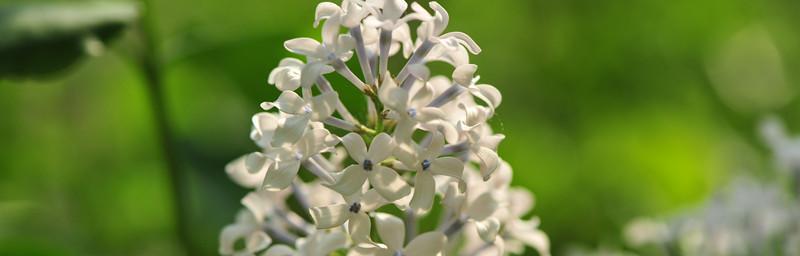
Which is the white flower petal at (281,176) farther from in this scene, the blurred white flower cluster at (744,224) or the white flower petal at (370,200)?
the blurred white flower cluster at (744,224)

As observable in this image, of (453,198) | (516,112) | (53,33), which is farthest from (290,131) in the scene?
(516,112)

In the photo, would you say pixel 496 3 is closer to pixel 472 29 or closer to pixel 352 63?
pixel 472 29

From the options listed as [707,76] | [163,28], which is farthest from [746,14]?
[163,28]

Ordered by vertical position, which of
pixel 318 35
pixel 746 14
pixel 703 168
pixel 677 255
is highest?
pixel 746 14

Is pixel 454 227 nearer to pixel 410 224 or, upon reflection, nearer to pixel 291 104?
pixel 410 224

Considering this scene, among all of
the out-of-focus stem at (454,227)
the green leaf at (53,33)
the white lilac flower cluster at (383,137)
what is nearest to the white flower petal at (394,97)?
the white lilac flower cluster at (383,137)

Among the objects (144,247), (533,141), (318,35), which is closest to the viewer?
(318,35)
